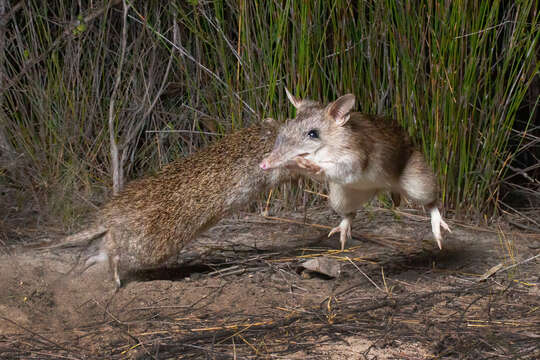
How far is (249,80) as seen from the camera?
15.7 feet

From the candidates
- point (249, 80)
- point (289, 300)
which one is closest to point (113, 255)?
point (289, 300)

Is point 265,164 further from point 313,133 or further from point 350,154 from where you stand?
point 350,154

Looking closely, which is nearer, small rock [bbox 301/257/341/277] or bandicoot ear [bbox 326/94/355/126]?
bandicoot ear [bbox 326/94/355/126]

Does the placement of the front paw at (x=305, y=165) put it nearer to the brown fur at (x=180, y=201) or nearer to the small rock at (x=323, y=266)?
the brown fur at (x=180, y=201)

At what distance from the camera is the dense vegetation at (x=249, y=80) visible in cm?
435

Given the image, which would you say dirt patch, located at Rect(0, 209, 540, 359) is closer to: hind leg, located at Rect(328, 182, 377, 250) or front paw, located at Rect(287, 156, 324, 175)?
hind leg, located at Rect(328, 182, 377, 250)

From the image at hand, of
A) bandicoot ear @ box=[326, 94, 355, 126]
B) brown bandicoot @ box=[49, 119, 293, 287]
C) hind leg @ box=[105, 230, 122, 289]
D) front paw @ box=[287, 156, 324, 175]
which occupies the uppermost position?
bandicoot ear @ box=[326, 94, 355, 126]

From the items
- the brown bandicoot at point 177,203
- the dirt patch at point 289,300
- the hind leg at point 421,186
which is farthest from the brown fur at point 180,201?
the hind leg at point 421,186

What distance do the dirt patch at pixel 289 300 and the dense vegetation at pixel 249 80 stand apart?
2.37 ft

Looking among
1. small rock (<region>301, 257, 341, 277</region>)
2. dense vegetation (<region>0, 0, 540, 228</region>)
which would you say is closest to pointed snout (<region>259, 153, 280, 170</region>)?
small rock (<region>301, 257, 341, 277</region>)

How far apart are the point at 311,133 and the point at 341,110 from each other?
203 mm

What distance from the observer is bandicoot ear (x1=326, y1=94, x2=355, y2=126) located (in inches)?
137

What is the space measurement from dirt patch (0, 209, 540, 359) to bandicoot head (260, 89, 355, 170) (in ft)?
2.52

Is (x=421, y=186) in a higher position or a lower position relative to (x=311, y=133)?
lower
